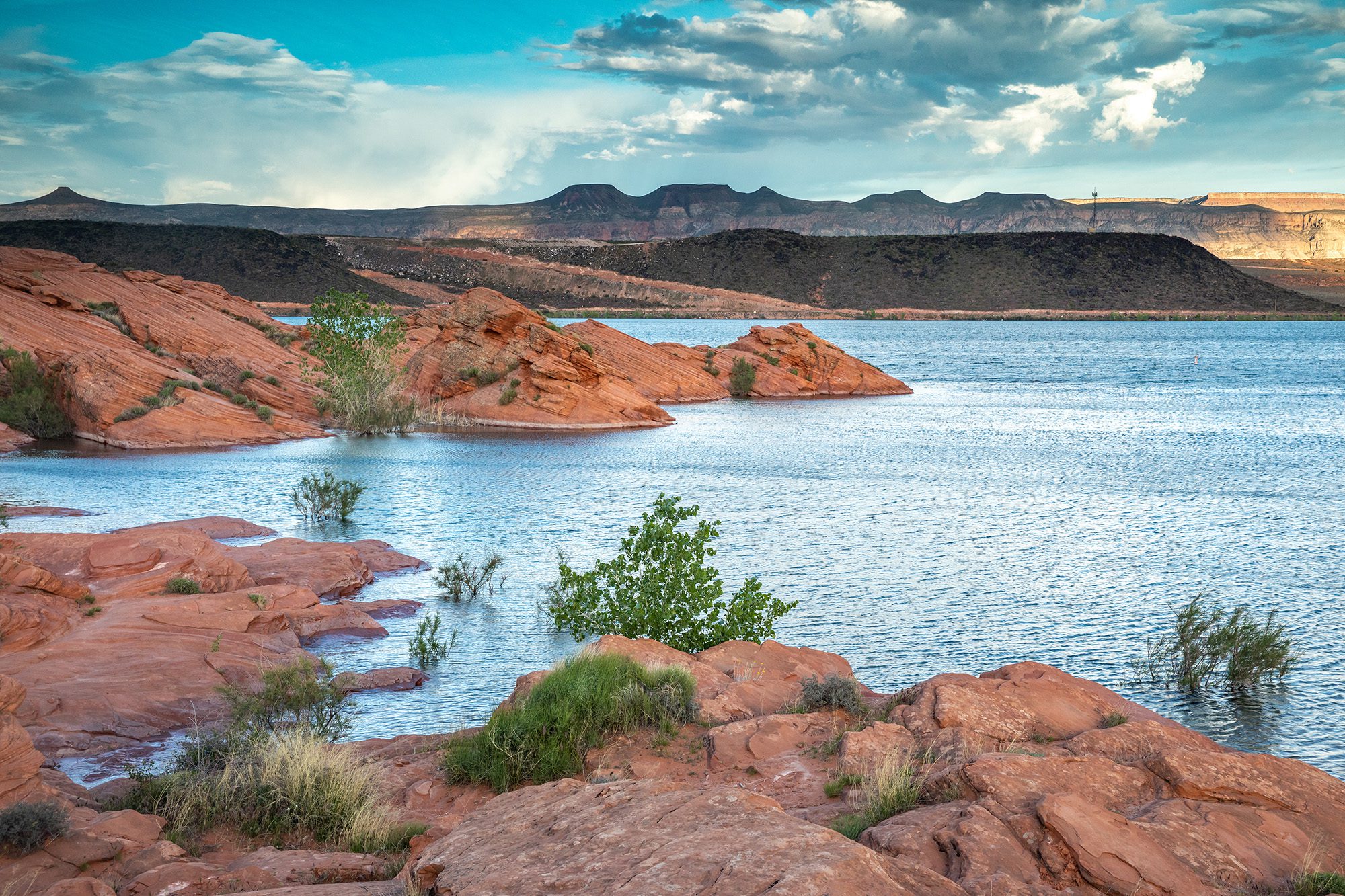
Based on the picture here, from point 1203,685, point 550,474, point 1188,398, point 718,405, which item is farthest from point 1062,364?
point 1203,685

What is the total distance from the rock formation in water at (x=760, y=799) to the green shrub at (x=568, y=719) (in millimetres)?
167

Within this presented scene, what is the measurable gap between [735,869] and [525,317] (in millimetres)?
37967

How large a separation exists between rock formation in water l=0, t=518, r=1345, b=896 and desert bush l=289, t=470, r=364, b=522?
30.4 feet

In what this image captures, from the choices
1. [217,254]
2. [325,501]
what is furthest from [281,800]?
[217,254]

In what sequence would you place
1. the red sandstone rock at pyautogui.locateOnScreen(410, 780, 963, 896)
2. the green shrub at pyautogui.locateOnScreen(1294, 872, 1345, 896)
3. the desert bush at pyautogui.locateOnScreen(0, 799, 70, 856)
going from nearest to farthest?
the red sandstone rock at pyautogui.locateOnScreen(410, 780, 963, 896)
the green shrub at pyautogui.locateOnScreen(1294, 872, 1345, 896)
the desert bush at pyautogui.locateOnScreen(0, 799, 70, 856)

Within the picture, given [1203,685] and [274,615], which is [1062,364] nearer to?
[1203,685]

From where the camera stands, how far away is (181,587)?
13.4 meters

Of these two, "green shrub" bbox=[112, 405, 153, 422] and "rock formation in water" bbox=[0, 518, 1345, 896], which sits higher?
"green shrub" bbox=[112, 405, 153, 422]

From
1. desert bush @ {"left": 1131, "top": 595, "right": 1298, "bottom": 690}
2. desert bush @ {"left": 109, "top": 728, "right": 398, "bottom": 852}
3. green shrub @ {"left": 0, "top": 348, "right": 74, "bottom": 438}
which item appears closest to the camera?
desert bush @ {"left": 109, "top": 728, "right": 398, "bottom": 852}

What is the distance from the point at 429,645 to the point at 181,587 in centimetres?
343

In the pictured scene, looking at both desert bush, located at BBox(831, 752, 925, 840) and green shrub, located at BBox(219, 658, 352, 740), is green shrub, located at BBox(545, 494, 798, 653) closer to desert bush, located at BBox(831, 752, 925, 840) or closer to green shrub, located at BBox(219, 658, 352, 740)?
green shrub, located at BBox(219, 658, 352, 740)

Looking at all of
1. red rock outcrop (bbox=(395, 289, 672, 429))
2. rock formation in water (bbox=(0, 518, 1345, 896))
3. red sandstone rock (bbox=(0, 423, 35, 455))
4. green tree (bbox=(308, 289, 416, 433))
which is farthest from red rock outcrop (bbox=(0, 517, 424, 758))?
red rock outcrop (bbox=(395, 289, 672, 429))

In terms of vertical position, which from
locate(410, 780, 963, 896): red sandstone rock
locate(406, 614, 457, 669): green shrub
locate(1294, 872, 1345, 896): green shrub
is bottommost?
locate(406, 614, 457, 669): green shrub

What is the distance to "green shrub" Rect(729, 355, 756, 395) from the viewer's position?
51.9 meters
